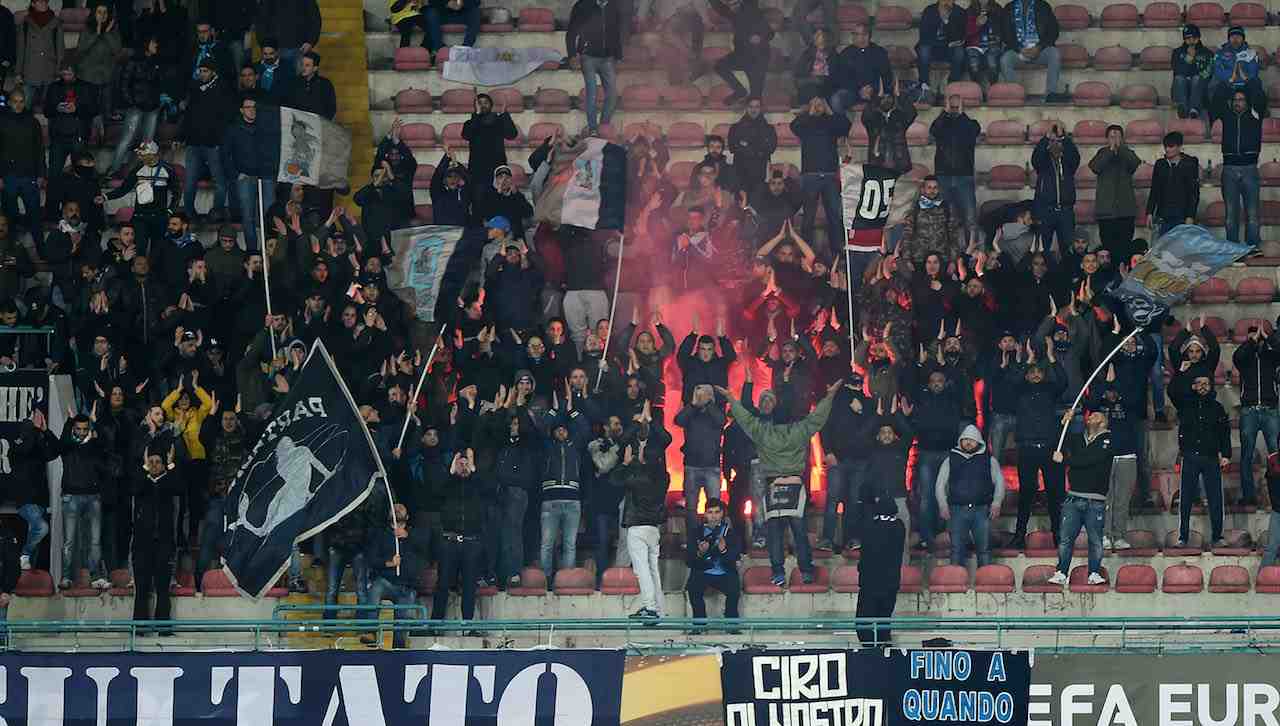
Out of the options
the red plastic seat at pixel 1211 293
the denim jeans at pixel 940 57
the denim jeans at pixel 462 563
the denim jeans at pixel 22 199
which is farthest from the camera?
the denim jeans at pixel 940 57

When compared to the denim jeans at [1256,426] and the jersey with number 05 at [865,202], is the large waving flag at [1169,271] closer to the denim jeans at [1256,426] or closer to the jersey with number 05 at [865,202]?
the denim jeans at [1256,426]

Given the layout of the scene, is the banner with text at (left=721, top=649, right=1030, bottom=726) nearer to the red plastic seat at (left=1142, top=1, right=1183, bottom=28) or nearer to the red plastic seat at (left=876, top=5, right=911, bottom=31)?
the red plastic seat at (left=876, top=5, right=911, bottom=31)

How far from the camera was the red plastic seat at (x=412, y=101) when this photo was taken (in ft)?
93.1

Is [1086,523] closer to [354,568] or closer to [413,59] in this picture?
[354,568]

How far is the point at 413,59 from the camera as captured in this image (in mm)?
28672

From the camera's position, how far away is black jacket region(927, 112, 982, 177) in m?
26.2

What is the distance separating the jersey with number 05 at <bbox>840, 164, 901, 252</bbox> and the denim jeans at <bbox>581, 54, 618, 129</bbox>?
10.4ft

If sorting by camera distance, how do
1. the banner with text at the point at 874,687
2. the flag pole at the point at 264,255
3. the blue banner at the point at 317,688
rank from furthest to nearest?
the flag pole at the point at 264,255
the blue banner at the point at 317,688
the banner with text at the point at 874,687

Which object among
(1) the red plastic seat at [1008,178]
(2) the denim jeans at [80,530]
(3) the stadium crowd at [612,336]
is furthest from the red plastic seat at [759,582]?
(1) the red plastic seat at [1008,178]

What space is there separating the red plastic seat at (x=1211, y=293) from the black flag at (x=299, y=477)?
29.1 ft

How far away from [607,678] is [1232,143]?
10254mm

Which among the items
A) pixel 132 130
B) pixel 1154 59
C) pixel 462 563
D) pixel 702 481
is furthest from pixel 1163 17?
pixel 132 130

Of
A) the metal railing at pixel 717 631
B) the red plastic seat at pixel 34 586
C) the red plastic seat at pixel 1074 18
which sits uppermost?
the red plastic seat at pixel 1074 18

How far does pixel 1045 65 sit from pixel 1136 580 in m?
7.16
